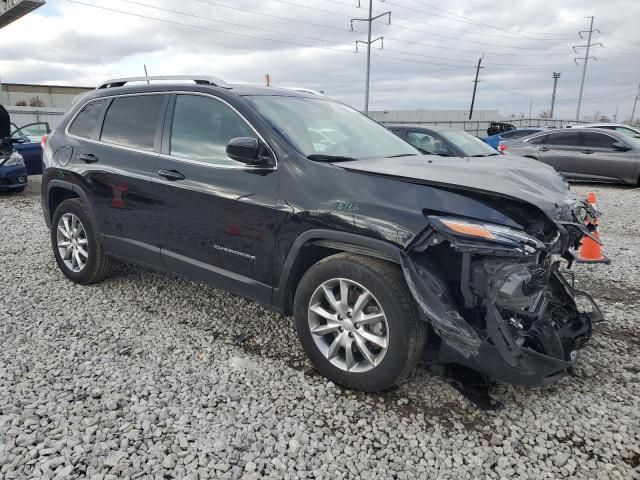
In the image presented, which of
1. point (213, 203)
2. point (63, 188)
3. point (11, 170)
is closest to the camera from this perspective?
point (213, 203)

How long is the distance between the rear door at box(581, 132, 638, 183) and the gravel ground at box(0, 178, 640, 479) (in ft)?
28.0

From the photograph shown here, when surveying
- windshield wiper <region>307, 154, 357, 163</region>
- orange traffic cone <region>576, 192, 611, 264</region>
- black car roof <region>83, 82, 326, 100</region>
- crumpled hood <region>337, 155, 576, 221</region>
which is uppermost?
black car roof <region>83, 82, 326, 100</region>

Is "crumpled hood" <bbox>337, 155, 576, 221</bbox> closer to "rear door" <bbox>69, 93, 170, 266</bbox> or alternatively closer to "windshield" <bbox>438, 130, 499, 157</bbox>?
"rear door" <bbox>69, 93, 170, 266</bbox>

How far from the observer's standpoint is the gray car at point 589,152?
440 inches

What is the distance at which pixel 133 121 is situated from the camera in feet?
13.6

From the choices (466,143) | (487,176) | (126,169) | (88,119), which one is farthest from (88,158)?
(466,143)

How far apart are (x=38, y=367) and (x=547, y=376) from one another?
3.13m

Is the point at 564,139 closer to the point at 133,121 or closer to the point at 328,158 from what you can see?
the point at 328,158

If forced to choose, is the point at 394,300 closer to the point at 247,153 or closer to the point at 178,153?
the point at 247,153

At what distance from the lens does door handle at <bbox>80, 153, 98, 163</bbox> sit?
14.1ft

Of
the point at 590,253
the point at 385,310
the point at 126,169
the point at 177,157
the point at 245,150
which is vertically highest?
the point at 245,150

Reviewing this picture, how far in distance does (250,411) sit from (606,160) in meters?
11.5

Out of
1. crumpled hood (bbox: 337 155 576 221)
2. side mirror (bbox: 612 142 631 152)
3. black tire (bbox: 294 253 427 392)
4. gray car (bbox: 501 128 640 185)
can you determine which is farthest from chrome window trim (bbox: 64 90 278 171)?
side mirror (bbox: 612 142 631 152)

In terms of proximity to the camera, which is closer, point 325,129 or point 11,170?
point 325,129
